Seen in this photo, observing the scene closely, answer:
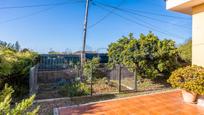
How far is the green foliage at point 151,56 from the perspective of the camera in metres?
10.1

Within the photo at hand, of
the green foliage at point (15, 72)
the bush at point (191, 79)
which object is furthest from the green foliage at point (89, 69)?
the bush at point (191, 79)

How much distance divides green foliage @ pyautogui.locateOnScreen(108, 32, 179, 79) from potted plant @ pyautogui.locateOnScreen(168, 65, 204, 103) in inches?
135

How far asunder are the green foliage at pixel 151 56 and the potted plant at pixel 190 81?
3.43 metres

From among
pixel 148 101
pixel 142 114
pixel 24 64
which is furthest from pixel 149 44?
pixel 24 64

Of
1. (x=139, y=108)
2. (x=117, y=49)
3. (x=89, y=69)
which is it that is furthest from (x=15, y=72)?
(x=117, y=49)

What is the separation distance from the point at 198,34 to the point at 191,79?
1754 millimetres

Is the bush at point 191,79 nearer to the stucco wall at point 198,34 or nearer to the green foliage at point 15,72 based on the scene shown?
the stucco wall at point 198,34

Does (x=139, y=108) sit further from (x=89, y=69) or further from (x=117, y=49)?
(x=117, y=49)

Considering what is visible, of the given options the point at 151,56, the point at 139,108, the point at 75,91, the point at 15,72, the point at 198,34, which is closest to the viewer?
the point at 139,108

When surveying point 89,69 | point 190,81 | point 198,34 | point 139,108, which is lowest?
point 139,108

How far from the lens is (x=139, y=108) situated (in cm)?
595

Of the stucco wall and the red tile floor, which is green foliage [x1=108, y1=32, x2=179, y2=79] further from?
the red tile floor

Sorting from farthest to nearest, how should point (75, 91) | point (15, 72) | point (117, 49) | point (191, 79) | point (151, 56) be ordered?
point (117, 49)
point (151, 56)
point (75, 91)
point (15, 72)
point (191, 79)

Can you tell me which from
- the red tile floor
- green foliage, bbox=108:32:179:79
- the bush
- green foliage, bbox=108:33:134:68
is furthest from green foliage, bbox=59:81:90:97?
green foliage, bbox=108:33:134:68
